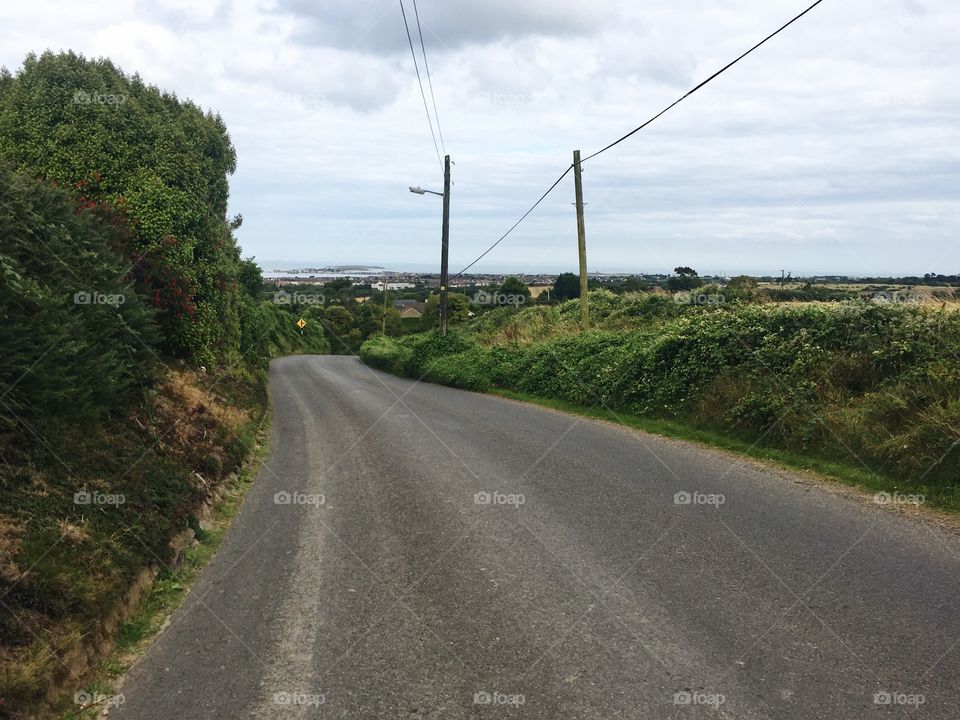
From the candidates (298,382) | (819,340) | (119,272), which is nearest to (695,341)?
(819,340)

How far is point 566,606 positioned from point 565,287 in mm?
39887

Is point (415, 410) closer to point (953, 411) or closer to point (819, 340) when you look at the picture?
point (819, 340)

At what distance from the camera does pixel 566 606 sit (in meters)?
5.39

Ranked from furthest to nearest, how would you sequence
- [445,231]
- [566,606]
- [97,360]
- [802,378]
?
[445,231] → [802,378] → [97,360] → [566,606]

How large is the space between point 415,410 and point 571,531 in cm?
1118

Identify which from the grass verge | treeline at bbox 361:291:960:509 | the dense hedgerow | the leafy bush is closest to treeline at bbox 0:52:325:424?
the leafy bush

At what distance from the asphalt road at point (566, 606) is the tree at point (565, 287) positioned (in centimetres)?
3404

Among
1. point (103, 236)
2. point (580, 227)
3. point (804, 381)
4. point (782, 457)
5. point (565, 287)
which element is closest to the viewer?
point (103, 236)

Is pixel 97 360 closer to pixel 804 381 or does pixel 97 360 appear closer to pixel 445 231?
pixel 804 381

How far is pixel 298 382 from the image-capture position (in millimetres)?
28828

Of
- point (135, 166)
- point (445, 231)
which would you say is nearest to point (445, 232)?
point (445, 231)

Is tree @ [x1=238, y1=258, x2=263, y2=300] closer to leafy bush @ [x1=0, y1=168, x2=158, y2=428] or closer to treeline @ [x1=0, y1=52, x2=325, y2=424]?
treeline @ [x1=0, y1=52, x2=325, y2=424]

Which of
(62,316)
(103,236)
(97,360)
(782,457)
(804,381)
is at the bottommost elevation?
(782,457)

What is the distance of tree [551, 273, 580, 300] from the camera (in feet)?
143
